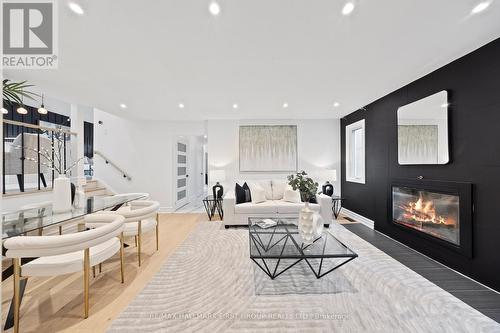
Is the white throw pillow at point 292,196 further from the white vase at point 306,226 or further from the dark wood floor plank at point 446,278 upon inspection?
the white vase at point 306,226

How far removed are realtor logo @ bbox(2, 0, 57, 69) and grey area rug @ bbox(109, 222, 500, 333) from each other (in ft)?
8.85

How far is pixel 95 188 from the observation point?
5.29 meters

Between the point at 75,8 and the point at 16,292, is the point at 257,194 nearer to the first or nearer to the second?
the point at 16,292

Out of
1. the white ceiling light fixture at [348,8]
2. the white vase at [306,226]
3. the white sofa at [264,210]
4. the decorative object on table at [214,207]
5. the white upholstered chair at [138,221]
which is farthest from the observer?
the decorative object on table at [214,207]

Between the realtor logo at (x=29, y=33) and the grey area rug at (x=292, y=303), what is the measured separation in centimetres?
270

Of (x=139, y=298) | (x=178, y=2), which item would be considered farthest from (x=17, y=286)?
(x=178, y=2)

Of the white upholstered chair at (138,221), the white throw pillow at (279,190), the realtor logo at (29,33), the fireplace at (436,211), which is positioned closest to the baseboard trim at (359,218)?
the fireplace at (436,211)

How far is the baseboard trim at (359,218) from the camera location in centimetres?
426

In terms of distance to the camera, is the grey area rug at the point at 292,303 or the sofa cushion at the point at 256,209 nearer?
the grey area rug at the point at 292,303

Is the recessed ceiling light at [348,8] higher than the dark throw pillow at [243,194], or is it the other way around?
the recessed ceiling light at [348,8]

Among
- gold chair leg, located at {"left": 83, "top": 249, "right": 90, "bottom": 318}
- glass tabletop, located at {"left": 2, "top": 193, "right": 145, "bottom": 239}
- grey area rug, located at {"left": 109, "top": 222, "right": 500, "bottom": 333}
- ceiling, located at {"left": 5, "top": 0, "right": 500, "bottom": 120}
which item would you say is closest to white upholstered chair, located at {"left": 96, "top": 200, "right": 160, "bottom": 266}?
glass tabletop, located at {"left": 2, "top": 193, "right": 145, "bottom": 239}

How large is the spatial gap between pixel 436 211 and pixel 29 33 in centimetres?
498

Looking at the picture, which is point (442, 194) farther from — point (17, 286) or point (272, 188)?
point (17, 286)

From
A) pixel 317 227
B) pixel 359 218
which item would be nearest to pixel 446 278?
pixel 317 227
